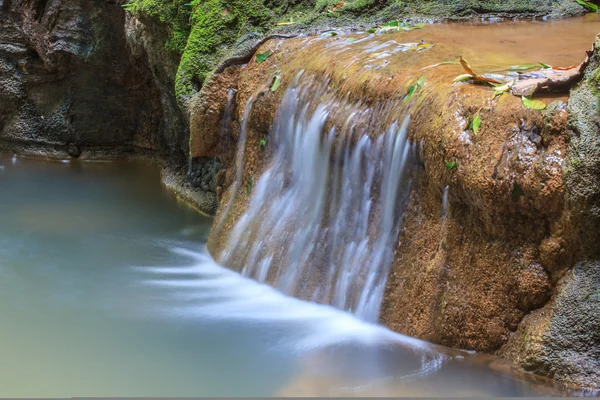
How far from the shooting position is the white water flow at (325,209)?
4.75 metres

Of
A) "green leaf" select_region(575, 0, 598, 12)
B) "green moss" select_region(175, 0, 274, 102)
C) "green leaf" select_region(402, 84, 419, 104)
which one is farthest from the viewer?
"green leaf" select_region(575, 0, 598, 12)

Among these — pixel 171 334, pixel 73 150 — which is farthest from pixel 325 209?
pixel 73 150

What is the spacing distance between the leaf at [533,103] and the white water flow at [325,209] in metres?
0.76

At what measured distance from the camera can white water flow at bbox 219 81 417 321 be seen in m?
4.75

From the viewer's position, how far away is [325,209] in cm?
533

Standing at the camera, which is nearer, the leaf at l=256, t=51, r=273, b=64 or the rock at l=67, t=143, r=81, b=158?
the leaf at l=256, t=51, r=273, b=64

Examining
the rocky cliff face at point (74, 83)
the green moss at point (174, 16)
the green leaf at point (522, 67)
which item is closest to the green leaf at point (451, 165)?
the green leaf at point (522, 67)

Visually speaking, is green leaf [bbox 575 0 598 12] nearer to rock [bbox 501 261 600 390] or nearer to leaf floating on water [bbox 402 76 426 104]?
leaf floating on water [bbox 402 76 426 104]

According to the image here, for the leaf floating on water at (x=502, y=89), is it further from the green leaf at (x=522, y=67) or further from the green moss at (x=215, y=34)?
the green moss at (x=215, y=34)

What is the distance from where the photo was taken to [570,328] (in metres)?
3.72

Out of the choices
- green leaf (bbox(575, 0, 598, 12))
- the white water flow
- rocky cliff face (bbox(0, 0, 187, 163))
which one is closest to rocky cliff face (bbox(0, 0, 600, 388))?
the white water flow

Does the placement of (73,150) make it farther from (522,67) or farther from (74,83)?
(522,67)

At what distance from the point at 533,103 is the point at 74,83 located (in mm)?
7195

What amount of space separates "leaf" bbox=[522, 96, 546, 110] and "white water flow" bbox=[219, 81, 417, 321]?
29.9 inches
